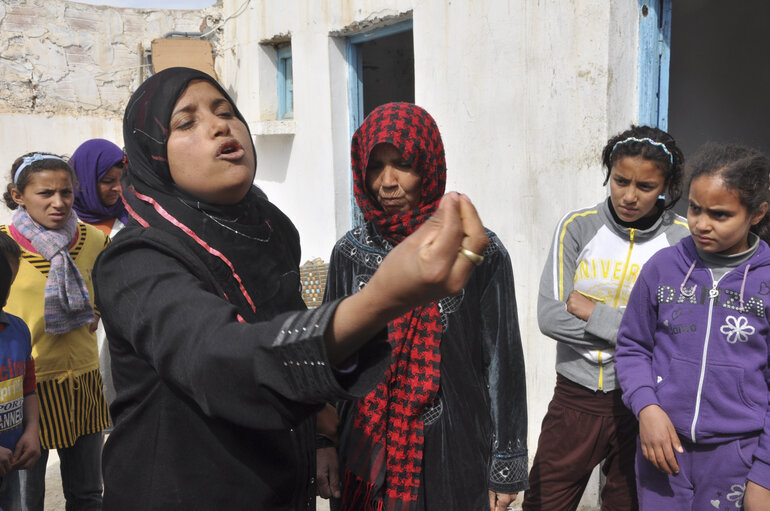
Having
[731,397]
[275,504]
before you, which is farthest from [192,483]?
[731,397]

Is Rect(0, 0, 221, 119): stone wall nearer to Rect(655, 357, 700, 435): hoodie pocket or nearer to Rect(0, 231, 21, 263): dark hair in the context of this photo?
Rect(0, 231, 21, 263): dark hair

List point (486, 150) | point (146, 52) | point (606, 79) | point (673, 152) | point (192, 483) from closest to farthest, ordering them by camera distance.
Result: point (192, 483) < point (673, 152) < point (606, 79) < point (486, 150) < point (146, 52)

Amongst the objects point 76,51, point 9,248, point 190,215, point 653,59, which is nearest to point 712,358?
point 190,215

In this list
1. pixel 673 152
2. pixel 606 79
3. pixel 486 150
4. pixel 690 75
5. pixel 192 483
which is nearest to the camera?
pixel 192 483

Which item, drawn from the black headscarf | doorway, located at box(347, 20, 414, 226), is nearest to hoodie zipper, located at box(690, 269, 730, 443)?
the black headscarf

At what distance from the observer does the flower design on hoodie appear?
74.5 inches

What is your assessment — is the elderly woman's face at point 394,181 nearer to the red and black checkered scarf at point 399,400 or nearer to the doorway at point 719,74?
the red and black checkered scarf at point 399,400

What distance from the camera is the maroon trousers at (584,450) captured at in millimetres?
2397

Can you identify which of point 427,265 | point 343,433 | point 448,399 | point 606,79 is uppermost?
point 606,79

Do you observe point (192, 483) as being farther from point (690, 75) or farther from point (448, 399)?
point (690, 75)

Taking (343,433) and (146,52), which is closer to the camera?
(343,433)

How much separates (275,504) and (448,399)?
0.70m

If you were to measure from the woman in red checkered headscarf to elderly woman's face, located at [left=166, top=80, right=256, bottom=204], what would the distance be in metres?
0.67

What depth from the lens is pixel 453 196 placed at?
0.86 meters
